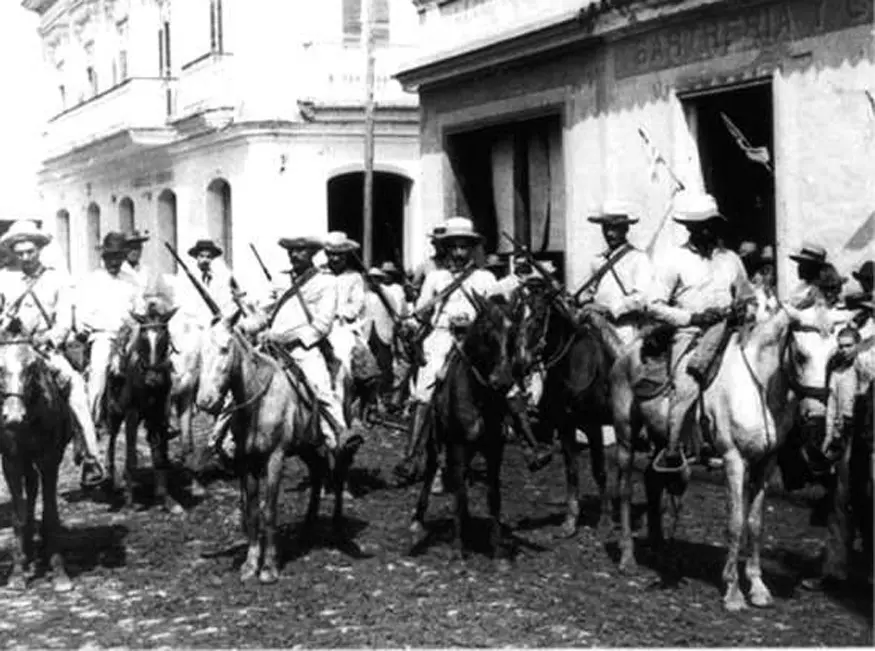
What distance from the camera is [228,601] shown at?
8.54m

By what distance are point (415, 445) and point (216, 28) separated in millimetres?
14904

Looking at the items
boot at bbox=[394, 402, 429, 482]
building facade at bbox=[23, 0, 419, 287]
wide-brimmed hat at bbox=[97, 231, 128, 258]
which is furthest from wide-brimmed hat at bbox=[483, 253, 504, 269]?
building facade at bbox=[23, 0, 419, 287]

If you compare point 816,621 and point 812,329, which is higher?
point 812,329

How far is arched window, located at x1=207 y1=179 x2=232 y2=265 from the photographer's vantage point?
25219mm

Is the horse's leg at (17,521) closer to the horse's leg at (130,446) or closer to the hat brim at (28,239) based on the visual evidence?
the hat brim at (28,239)

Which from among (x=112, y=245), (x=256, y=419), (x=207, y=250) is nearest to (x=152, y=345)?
(x=112, y=245)

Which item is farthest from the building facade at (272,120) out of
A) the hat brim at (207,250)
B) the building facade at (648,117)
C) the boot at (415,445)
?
the boot at (415,445)

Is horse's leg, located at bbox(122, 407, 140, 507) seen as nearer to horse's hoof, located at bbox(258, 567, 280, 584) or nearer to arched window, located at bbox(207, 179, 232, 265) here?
horse's hoof, located at bbox(258, 567, 280, 584)

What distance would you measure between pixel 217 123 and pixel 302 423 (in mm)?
15224

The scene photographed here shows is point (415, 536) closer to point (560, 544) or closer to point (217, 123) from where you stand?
point (560, 544)

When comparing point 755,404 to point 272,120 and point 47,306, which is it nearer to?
point 47,306

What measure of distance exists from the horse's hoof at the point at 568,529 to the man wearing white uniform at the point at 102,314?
13.9 feet

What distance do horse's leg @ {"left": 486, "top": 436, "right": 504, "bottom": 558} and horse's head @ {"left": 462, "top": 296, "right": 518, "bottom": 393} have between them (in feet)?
1.57

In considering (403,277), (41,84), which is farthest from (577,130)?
(41,84)
